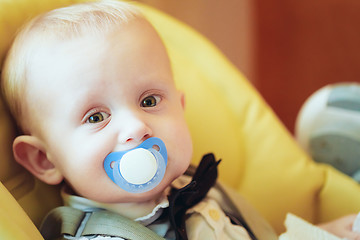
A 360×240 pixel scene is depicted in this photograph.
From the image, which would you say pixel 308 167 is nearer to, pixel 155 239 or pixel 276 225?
pixel 276 225

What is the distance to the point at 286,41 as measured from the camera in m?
2.01

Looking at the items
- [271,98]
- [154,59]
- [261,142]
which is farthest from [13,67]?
[271,98]

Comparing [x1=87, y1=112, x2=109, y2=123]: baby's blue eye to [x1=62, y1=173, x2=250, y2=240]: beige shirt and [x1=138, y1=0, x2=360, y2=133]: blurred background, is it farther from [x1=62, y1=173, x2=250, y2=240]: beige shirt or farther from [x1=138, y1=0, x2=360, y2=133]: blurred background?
[x1=138, y1=0, x2=360, y2=133]: blurred background

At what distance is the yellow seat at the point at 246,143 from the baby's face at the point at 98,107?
0.75 feet

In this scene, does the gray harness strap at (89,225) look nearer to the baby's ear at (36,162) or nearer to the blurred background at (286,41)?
the baby's ear at (36,162)

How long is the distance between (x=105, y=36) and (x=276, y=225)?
53 centimetres

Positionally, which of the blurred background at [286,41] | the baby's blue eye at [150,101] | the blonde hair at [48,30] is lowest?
the blurred background at [286,41]

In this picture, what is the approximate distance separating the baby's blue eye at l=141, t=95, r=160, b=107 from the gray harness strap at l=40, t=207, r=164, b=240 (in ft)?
0.54

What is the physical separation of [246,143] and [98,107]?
1.45 feet

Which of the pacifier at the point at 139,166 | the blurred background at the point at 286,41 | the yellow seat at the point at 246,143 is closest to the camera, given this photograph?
the pacifier at the point at 139,166

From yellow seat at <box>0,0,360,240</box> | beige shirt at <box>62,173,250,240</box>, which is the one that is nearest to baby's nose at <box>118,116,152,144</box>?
beige shirt at <box>62,173,250,240</box>

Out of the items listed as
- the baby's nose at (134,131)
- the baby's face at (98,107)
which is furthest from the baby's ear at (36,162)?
Answer: the baby's nose at (134,131)

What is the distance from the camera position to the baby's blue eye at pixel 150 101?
66 centimetres

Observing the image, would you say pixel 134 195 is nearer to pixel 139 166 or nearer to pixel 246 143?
pixel 139 166
